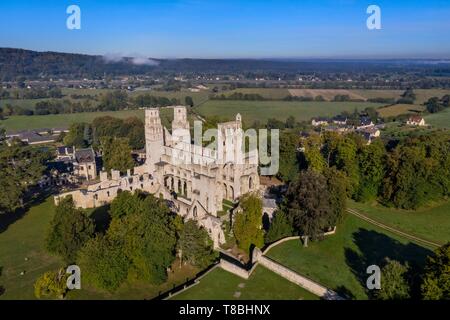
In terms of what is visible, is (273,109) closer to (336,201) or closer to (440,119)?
(440,119)

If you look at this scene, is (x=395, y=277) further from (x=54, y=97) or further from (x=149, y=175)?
(x=54, y=97)

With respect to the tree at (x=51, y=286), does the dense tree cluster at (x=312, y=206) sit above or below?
above

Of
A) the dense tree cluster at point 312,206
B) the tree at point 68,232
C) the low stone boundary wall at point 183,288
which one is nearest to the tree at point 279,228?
the dense tree cluster at point 312,206

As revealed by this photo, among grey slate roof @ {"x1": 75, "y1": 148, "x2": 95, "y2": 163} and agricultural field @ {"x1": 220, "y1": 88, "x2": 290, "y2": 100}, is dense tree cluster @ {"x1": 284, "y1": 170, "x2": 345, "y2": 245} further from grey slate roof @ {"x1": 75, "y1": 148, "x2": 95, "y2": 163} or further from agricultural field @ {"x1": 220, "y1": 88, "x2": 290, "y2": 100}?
agricultural field @ {"x1": 220, "y1": 88, "x2": 290, "y2": 100}

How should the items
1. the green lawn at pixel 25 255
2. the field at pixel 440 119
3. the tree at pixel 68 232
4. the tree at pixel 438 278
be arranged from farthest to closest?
the field at pixel 440 119 < the tree at pixel 68 232 < the green lawn at pixel 25 255 < the tree at pixel 438 278

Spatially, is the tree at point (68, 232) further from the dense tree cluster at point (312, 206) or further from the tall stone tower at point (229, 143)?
the tall stone tower at point (229, 143)

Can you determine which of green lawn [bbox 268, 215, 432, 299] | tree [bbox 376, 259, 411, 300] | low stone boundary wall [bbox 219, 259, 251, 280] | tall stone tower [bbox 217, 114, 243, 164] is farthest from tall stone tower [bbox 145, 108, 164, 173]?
tree [bbox 376, 259, 411, 300]

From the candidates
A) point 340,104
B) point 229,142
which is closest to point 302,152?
point 229,142
